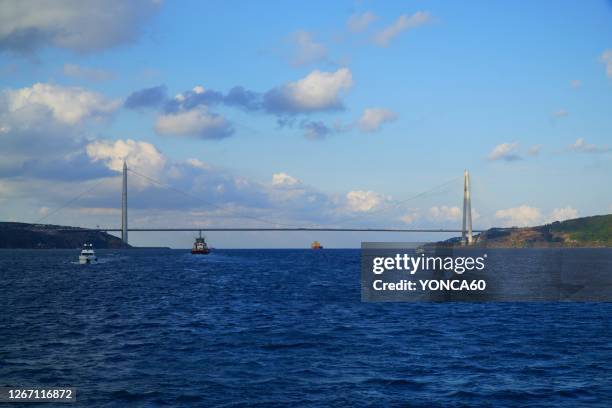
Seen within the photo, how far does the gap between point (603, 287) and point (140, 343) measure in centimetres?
6860

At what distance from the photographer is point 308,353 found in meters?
30.8

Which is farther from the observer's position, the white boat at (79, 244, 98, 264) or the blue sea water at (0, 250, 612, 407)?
the white boat at (79, 244, 98, 264)

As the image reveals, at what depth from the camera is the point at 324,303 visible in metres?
54.4

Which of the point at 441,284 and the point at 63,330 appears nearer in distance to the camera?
the point at 63,330

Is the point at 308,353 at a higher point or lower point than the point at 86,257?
lower

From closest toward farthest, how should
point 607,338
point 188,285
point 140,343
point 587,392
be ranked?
1. point 587,392
2. point 140,343
3. point 607,338
4. point 188,285

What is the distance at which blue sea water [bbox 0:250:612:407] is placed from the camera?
23328mm

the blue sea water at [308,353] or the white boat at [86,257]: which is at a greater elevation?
the white boat at [86,257]

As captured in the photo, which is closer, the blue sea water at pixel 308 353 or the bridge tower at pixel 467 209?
the blue sea water at pixel 308 353

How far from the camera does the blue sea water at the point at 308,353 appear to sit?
2333 centimetres

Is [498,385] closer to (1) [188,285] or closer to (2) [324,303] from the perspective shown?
(2) [324,303]

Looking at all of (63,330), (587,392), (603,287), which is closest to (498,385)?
(587,392)

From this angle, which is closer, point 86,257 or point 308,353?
point 308,353

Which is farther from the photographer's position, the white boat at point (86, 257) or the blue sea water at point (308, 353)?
the white boat at point (86, 257)
